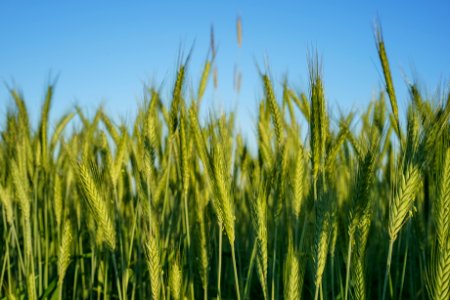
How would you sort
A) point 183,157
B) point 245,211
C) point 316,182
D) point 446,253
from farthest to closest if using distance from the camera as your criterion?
point 245,211
point 183,157
point 316,182
point 446,253

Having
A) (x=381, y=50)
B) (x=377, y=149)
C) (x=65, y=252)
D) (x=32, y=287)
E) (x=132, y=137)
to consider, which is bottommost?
(x=32, y=287)

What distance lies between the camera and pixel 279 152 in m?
2.04

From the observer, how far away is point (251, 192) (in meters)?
1.97

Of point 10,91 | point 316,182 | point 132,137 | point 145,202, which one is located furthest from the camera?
point 10,91

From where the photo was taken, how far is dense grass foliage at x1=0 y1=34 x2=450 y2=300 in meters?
1.55

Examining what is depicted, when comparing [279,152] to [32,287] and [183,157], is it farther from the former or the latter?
[32,287]

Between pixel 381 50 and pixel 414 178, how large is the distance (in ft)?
2.49

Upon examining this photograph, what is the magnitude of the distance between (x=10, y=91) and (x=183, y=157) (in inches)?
51.1

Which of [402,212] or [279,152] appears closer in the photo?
[402,212]

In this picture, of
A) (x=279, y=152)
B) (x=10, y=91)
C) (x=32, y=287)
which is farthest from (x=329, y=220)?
(x=10, y=91)

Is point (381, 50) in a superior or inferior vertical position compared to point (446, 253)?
superior

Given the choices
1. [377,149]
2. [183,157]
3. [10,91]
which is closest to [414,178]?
[377,149]

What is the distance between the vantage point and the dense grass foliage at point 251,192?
155cm

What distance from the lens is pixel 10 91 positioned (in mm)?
2844
